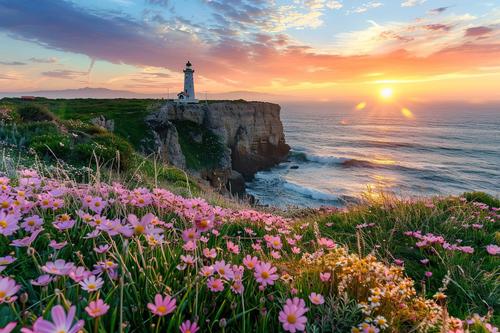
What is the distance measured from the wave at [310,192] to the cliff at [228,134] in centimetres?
719

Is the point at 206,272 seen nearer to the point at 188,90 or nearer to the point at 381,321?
the point at 381,321

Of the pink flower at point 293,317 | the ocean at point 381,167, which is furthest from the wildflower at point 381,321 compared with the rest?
the ocean at point 381,167

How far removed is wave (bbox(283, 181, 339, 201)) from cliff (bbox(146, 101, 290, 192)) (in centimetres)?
719

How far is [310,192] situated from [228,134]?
764 inches

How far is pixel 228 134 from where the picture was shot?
58031mm

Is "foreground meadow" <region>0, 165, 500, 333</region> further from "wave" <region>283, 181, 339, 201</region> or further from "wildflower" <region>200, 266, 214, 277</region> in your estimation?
"wave" <region>283, 181, 339, 201</region>

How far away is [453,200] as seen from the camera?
24.8ft

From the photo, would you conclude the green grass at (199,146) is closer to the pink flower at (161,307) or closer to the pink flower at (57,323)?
the pink flower at (161,307)

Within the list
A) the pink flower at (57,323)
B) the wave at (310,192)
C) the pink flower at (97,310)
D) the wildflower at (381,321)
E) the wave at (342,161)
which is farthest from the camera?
the wave at (342,161)

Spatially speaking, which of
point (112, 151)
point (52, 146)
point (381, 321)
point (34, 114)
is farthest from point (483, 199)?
point (34, 114)

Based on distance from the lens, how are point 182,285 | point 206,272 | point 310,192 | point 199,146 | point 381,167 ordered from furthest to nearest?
point 381,167 < point 199,146 < point 310,192 < point 182,285 < point 206,272

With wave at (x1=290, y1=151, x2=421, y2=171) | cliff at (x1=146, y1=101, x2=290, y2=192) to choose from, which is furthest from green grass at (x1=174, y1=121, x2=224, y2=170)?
wave at (x1=290, y1=151, x2=421, y2=171)

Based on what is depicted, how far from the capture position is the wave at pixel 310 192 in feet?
140

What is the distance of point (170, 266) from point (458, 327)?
5.96 feet
